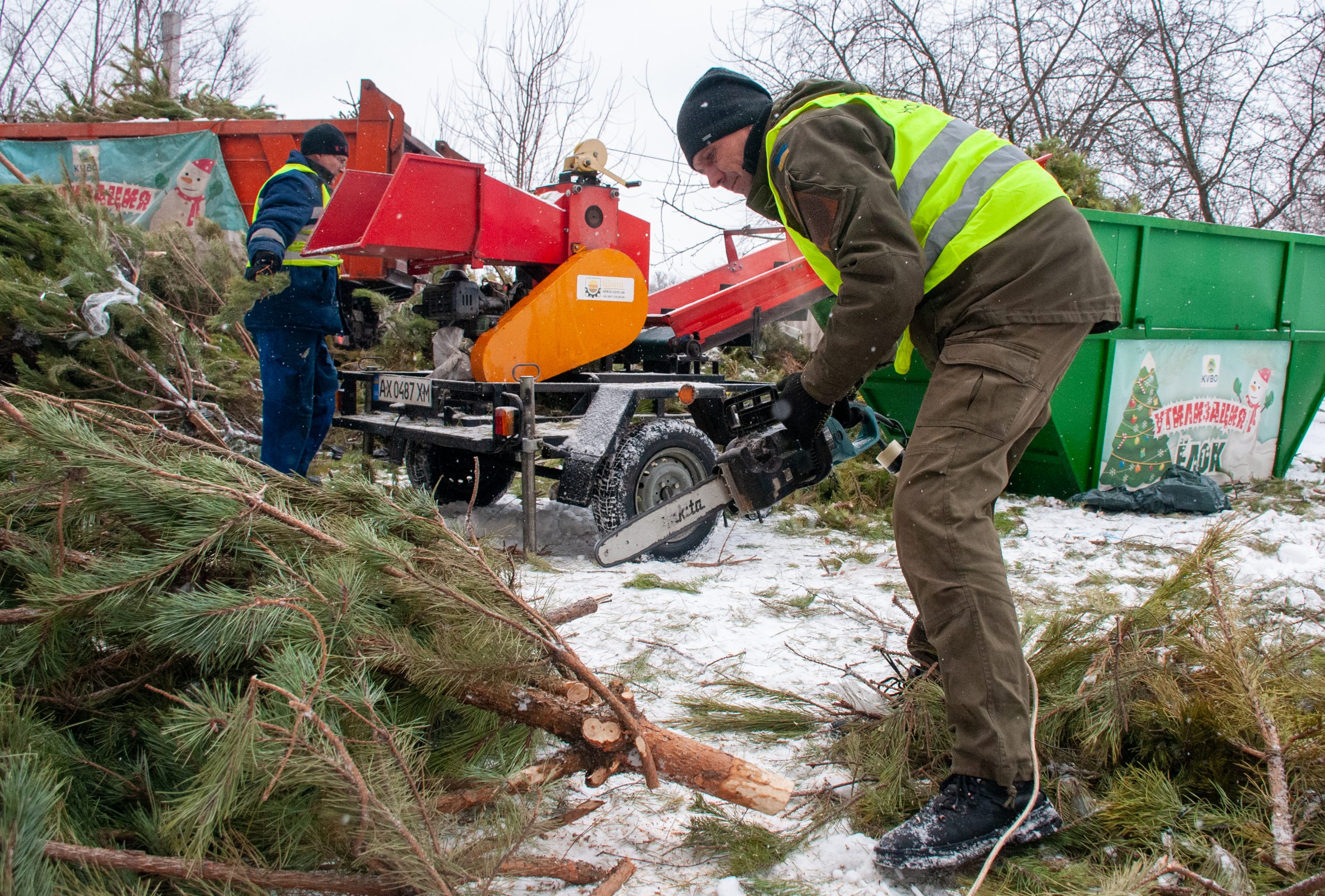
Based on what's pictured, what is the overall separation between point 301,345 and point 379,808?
3.85m

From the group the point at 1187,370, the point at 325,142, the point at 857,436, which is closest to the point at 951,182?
the point at 857,436

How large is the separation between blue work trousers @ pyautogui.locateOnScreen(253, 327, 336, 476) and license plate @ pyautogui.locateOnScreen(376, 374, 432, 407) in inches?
15.1

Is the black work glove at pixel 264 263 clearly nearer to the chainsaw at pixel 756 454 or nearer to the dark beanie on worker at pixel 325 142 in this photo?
the dark beanie on worker at pixel 325 142

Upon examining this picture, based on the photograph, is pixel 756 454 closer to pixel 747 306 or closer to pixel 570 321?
pixel 570 321

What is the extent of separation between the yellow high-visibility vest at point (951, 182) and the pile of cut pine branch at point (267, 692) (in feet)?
3.64

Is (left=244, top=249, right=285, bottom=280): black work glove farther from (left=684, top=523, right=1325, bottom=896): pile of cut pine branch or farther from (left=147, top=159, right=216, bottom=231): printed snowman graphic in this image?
(left=147, top=159, right=216, bottom=231): printed snowman graphic

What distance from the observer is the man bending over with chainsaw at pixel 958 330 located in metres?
1.69

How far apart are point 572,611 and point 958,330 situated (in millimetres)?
1254

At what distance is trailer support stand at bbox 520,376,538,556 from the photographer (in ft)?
13.3

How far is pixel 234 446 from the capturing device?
4.96 metres

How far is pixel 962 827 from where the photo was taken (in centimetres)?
166

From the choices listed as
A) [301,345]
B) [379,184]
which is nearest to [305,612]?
[301,345]

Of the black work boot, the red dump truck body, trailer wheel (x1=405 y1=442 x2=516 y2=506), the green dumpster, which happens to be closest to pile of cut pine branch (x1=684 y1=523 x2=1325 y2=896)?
the black work boot

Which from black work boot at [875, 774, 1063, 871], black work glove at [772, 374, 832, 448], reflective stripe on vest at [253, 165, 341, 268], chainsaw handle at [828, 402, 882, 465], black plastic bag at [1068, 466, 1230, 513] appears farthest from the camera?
black plastic bag at [1068, 466, 1230, 513]
